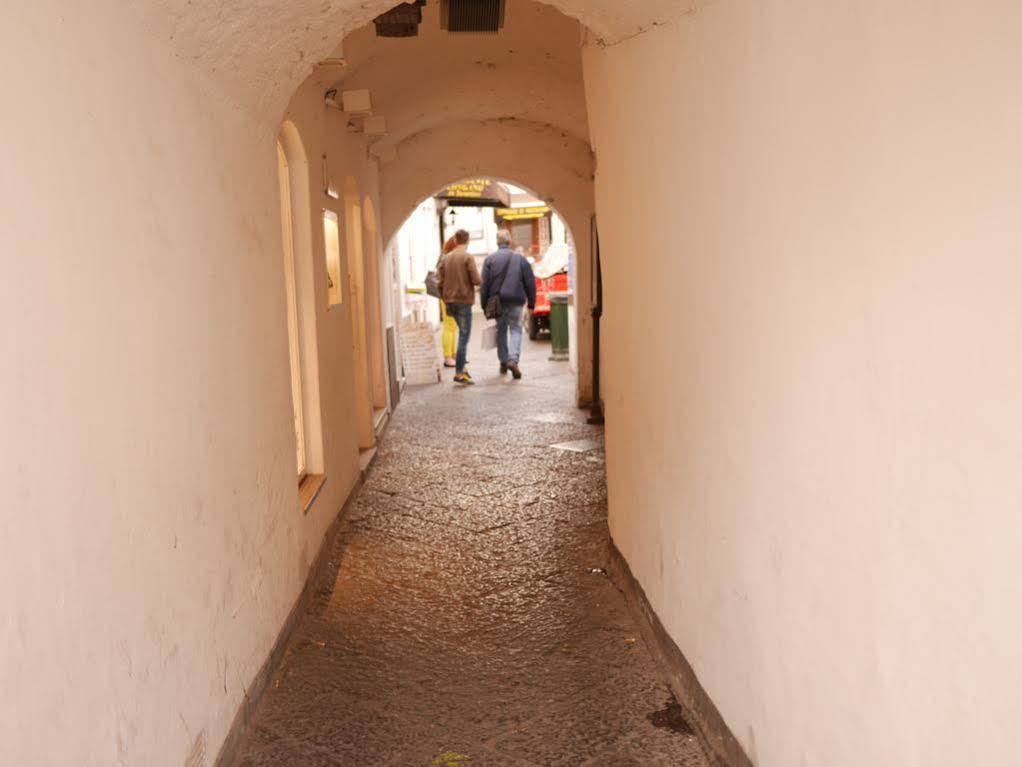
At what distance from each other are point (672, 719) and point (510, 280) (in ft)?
34.1

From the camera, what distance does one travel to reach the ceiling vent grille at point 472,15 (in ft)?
20.9

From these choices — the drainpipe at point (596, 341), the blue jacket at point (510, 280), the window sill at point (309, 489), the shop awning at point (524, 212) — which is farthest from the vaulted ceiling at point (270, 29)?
the shop awning at point (524, 212)

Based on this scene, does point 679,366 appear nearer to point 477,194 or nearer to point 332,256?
point 332,256

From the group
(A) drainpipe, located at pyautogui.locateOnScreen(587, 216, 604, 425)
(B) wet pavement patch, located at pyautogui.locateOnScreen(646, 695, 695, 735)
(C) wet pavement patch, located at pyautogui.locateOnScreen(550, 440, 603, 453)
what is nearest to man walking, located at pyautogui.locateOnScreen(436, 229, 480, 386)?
(A) drainpipe, located at pyautogui.locateOnScreen(587, 216, 604, 425)

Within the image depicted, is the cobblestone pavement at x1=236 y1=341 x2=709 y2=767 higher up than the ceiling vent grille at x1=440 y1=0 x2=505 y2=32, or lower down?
lower down

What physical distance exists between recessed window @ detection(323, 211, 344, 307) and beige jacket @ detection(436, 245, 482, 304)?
20.5ft

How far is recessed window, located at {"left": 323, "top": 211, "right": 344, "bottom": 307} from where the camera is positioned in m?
6.34

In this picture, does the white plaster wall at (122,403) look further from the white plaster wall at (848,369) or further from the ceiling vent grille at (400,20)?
the ceiling vent grille at (400,20)

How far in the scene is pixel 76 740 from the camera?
1.96 metres

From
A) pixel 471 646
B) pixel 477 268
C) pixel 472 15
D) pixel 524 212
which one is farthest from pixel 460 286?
pixel 524 212

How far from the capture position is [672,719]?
3.44 metres

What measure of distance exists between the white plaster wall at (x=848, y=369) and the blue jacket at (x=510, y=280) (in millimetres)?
9826

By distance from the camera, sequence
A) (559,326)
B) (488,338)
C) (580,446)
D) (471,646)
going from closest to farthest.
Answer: (471,646) < (580,446) < (559,326) < (488,338)

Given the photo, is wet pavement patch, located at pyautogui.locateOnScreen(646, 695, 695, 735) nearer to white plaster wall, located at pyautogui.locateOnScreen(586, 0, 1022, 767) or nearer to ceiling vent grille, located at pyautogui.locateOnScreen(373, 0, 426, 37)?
white plaster wall, located at pyautogui.locateOnScreen(586, 0, 1022, 767)
